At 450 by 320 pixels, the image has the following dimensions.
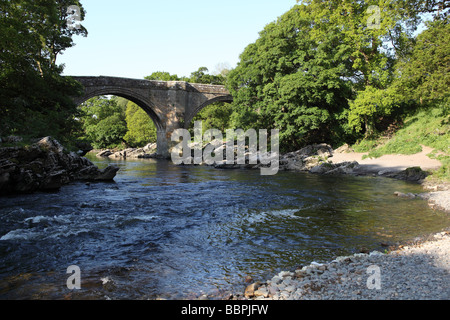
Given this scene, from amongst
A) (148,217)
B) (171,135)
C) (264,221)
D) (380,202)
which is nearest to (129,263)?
(148,217)

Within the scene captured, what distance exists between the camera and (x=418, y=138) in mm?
18984

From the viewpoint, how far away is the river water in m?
4.54

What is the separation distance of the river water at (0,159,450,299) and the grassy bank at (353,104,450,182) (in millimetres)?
7142

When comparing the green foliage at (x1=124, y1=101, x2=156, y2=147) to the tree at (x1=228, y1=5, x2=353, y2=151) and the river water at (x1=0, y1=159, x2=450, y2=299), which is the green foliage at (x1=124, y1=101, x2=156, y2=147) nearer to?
the tree at (x1=228, y1=5, x2=353, y2=151)

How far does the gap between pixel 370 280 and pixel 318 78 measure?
20294 millimetres

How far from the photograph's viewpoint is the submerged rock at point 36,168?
1084cm

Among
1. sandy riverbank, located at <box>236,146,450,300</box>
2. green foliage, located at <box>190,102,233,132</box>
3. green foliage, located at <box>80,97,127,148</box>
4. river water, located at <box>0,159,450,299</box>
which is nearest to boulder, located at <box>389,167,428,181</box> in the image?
river water, located at <box>0,159,450,299</box>

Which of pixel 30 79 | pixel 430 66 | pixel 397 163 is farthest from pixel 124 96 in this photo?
pixel 430 66

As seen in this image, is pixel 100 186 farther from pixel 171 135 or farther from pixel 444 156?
pixel 171 135

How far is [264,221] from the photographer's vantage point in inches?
312

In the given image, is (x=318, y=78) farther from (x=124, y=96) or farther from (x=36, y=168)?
(x=124, y=96)

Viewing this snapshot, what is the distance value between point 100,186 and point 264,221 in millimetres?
8842

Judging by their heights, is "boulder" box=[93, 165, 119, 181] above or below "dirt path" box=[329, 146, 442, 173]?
below

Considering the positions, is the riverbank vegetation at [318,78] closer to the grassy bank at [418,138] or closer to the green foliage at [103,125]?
the grassy bank at [418,138]
